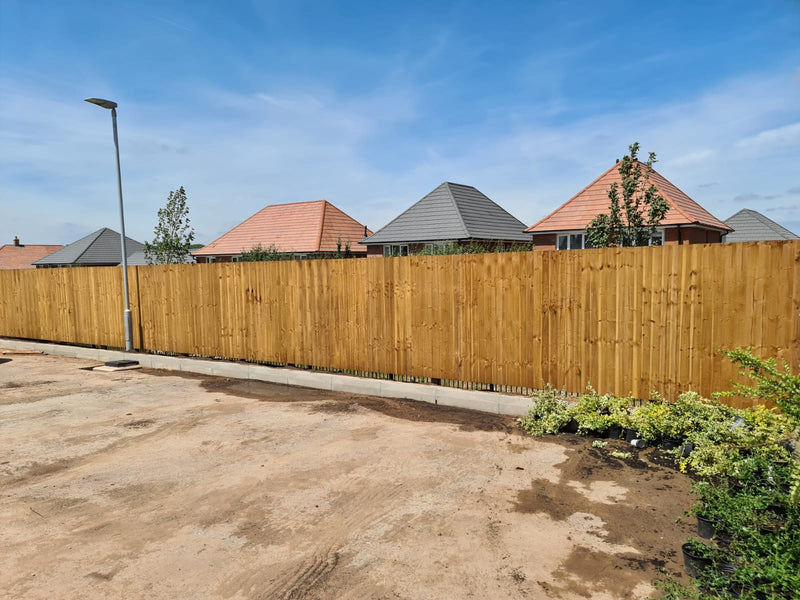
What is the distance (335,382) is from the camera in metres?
10.1

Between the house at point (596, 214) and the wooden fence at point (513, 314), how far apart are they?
620 inches

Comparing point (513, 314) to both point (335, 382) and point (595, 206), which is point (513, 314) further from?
point (595, 206)

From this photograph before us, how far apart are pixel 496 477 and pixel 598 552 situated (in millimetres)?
1642

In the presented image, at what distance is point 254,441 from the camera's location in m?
7.16

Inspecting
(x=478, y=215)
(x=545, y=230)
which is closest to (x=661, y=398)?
(x=545, y=230)

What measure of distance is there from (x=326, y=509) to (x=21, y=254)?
3018 inches

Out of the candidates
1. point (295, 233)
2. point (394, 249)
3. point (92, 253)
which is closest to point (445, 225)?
point (394, 249)

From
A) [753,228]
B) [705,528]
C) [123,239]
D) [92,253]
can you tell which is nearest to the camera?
[705,528]

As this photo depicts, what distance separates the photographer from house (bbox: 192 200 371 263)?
3538 cm

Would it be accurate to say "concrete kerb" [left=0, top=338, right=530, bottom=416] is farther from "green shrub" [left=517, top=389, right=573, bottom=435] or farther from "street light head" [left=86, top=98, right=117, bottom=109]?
"street light head" [left=86, top=98, right=117, bottom=109]

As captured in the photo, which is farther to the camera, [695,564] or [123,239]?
[123,239]

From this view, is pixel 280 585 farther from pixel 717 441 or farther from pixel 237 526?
pixel 717 441

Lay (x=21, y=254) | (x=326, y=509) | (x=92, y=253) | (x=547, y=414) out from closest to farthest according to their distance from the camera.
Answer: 1. (x=326, y=509)
2. (x=547, y=414)
3. (x=92, y=253)
4. (x=21, y=254)

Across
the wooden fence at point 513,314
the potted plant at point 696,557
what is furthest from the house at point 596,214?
the potted plant at point 696,557
